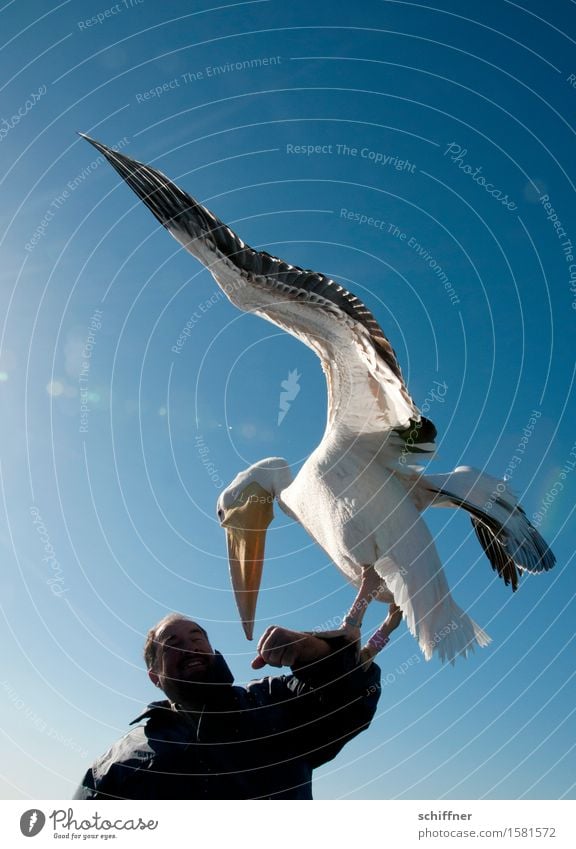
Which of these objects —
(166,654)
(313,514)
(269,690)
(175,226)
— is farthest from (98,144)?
(269,690)

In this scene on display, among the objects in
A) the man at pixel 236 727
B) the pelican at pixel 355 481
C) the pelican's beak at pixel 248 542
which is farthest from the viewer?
the pelican's beak at pixel 248 542

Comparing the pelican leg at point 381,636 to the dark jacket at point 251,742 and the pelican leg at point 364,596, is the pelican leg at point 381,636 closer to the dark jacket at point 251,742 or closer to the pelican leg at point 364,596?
the pelican leg at point 364,596

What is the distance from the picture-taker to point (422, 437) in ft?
23.1

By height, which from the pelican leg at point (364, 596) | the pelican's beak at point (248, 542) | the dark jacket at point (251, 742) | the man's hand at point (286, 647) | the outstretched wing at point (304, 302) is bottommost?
the dark jacket at point (251, 742)

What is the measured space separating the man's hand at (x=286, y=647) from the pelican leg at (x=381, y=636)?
1.92ft

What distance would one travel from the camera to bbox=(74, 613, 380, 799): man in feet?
15.5

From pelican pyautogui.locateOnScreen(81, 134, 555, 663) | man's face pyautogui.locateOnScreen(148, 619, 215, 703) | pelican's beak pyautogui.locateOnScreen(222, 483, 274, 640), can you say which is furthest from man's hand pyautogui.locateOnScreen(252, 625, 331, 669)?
pelican's beak pyautogui.locateOnScreen(222, 483, 274, 640)

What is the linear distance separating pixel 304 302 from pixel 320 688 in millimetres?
3825

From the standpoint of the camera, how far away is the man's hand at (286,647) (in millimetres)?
4535

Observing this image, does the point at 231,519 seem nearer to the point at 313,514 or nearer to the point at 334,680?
the point at 313,514

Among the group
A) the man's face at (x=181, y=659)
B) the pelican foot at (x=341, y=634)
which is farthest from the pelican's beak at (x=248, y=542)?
the pelican foot at (x=341, y=634)

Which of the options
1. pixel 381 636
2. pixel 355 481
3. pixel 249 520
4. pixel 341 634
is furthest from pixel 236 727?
pixel 355 481

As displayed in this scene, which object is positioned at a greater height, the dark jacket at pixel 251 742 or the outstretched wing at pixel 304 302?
the outstretched wing at pixel 304 302
